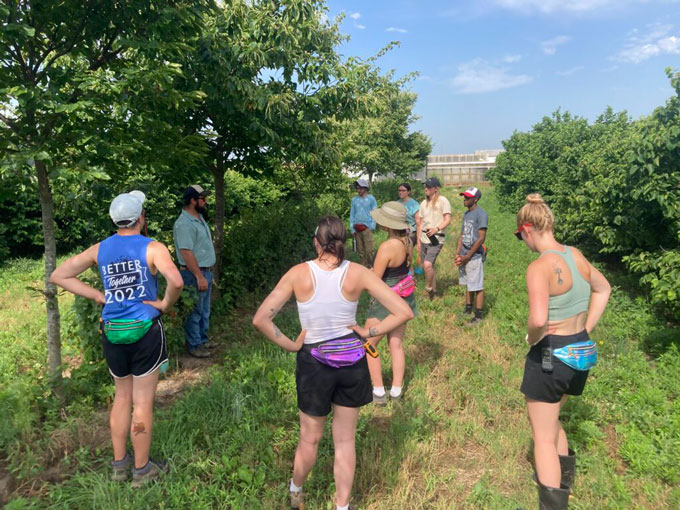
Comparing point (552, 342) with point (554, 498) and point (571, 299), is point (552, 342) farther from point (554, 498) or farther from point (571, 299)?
point (554, 498)

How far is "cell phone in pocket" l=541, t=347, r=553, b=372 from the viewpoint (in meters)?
2.41

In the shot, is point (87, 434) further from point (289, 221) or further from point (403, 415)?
point (289, 221)

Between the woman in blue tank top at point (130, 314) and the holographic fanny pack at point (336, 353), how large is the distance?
108cm

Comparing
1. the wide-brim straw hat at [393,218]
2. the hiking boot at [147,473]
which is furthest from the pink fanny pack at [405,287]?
the hiking boot at [147,473]

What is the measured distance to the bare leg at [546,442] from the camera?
2449mm

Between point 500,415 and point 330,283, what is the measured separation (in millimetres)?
2372

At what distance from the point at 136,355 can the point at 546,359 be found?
2525mm

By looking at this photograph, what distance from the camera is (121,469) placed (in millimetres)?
2699

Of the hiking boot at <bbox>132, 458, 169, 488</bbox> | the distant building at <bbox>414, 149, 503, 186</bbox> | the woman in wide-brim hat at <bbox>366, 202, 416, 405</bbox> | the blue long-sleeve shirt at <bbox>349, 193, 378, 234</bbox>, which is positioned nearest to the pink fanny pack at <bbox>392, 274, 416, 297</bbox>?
the woman in wide-brim hat at <bbox>366, 202, 416, 405</bbox>

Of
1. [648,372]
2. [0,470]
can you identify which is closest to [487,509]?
[648,372]

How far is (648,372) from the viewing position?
13.9ft

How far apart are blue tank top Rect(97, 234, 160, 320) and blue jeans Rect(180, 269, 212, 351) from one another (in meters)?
2.00

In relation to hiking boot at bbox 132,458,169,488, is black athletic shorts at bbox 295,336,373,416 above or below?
above

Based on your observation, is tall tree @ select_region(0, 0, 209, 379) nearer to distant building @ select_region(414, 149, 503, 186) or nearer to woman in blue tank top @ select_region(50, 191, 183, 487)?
woman in blue tank top @ select_region(50, 191, 183, 487)
